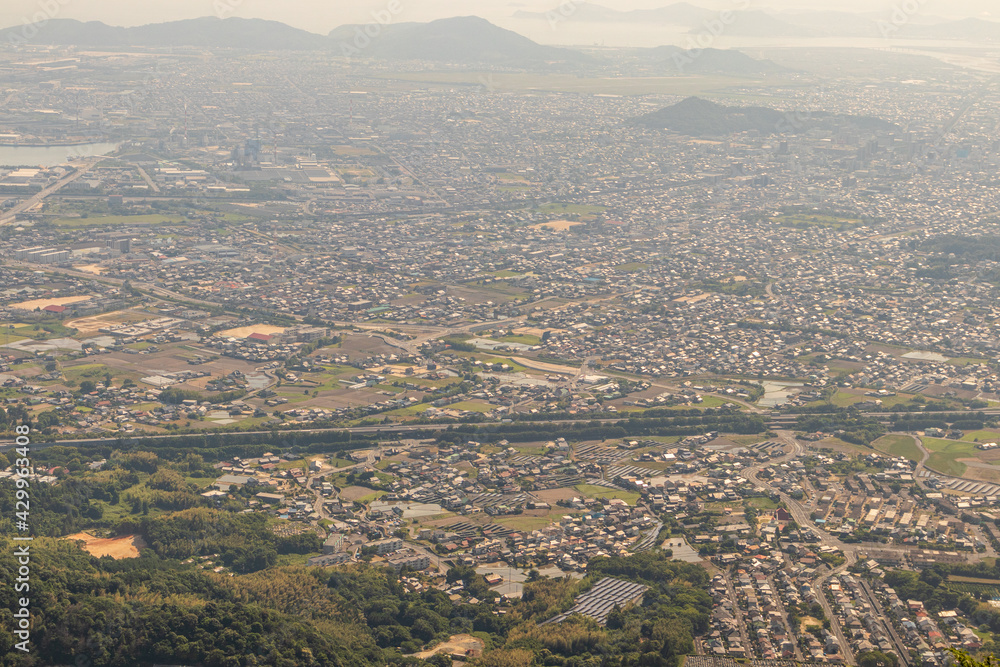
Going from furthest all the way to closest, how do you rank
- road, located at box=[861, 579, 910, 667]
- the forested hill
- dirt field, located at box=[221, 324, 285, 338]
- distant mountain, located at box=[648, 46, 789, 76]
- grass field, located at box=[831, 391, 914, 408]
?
distant mountain, located at box=[648, 46, 789, 76], dirt field, located at box=[221, 324, 285, 338], grass field, located at box=[831, 391, 914, 408], road, located at box=[861, 579, 910, 667], the forested hill

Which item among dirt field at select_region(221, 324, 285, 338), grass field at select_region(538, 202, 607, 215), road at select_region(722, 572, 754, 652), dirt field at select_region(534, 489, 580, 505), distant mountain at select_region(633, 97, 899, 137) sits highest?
distant mountain at select_region(633, 97, 899, 137)

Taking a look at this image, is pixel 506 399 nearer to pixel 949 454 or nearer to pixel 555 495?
pixel 555 495

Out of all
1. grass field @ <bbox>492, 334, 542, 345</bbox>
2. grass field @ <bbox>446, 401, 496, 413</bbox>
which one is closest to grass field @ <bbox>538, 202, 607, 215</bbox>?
grass field @ <bbox>492, 334, 542, 345</bbox>

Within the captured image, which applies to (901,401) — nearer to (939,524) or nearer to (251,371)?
(939,524)

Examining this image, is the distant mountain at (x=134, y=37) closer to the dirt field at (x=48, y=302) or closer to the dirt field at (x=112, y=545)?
the dirt field at (x=48, y=302)

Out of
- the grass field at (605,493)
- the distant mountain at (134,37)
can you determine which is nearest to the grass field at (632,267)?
the grass field at (605,493)

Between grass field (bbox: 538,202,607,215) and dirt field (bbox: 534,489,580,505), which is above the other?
grass field (bbox: 538,202,607,215)

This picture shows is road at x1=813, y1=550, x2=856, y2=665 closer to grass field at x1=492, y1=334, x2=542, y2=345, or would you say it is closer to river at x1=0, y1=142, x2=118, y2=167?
grass field at x1=492, y1=334, x2=542, y2=345
